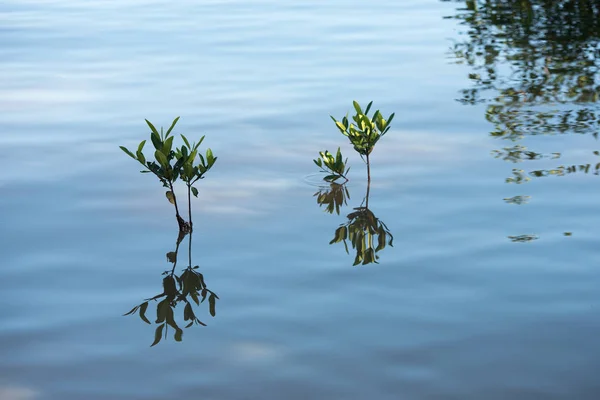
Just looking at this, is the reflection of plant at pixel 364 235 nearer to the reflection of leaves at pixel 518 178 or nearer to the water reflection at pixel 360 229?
the water reflection at pixel 360 229

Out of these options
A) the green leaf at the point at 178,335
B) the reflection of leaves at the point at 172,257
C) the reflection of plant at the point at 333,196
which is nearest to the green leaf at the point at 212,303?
the green leaf at the point at 178,335

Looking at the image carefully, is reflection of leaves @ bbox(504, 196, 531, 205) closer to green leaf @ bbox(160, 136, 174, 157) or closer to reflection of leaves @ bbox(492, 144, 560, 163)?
reflection of leaves @ bbox(492, 144, 560, 163)

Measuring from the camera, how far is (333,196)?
704 centimetres

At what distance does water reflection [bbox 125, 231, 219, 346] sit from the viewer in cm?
517

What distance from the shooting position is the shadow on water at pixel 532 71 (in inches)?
320

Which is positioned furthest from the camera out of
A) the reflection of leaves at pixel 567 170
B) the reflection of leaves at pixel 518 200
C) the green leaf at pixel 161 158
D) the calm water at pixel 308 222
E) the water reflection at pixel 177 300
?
the reflection of leaves at pixel 567 170

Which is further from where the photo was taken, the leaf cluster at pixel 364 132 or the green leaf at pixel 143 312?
the leaf cluster at pixel 364 132

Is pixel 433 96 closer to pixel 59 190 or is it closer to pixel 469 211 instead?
pixel 469 211

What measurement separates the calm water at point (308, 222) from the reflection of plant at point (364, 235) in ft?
0.24

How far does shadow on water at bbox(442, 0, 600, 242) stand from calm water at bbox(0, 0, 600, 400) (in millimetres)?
38

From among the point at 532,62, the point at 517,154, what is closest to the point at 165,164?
the point at 517,154

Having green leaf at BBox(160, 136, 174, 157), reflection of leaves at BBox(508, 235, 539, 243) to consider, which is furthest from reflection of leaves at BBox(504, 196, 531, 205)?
green leaf at BBox(160, 136, 174, 157)

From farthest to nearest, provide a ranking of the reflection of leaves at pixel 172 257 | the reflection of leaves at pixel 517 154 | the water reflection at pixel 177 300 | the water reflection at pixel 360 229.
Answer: the reflection of leaves at pixel 517 154, the water reflection at pixel 360 229, the reflection of leaves at pixel 172 257, the water reflection at pixel 177 300

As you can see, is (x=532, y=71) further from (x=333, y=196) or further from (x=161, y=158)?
(x=161, y=158)
